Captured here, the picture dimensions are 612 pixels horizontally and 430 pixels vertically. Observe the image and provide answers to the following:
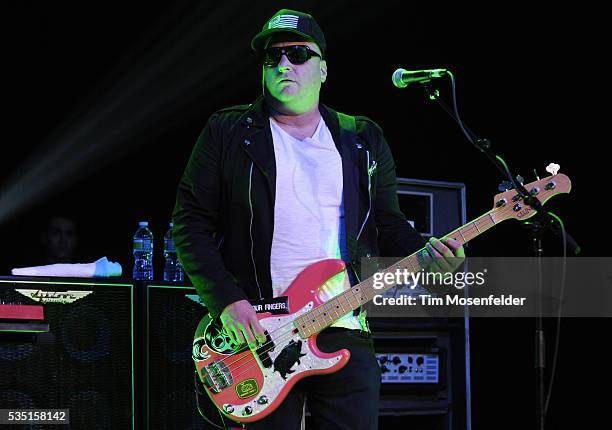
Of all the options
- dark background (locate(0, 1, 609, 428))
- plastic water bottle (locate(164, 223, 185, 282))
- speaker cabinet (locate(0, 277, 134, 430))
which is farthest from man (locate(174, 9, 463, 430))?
dark background (locate(0, 1, 609, 428))

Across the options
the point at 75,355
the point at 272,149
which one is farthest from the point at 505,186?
the point at 75,355

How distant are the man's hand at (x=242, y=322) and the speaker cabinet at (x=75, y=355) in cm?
143

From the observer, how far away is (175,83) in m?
5.13

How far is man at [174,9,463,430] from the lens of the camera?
2744 millimetres

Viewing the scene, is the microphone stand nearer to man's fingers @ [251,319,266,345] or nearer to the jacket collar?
the jacket collar

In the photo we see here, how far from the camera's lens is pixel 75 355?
3.93 metres

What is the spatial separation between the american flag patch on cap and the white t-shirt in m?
0.42

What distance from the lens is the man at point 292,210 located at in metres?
2.74

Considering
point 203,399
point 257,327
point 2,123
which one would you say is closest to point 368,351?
point 257,327

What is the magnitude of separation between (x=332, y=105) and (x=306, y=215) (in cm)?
283

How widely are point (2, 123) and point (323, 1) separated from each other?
2080mm

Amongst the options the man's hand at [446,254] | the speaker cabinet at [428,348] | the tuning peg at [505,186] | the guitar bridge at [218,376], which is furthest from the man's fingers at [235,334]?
the speaker cabinet at [428,348]

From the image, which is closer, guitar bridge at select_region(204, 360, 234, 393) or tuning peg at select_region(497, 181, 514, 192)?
guitar bridge at select_region(204, 360, 234, 393)

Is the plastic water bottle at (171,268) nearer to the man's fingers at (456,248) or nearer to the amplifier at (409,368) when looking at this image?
the amplifier at (409,368)
